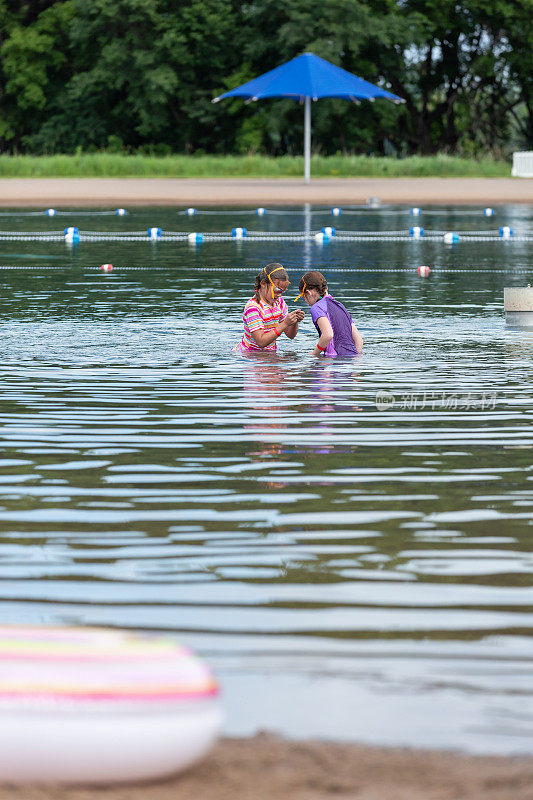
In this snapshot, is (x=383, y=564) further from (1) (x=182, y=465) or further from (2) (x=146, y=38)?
(2) (x=146, y=38)

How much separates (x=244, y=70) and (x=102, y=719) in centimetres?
5821

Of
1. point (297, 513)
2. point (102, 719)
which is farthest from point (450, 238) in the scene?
point (102, 719)

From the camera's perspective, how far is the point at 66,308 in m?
17.5

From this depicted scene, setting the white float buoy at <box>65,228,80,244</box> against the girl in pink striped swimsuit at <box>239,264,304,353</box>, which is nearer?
the girl in pink striped swimsuit at <box>239,264,304,353</box>

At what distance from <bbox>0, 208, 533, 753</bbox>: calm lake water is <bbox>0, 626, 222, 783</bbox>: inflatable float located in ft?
1.69

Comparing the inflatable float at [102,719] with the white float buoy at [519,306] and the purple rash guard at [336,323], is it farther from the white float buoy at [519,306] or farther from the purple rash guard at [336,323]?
the white float buoy at [519,306]

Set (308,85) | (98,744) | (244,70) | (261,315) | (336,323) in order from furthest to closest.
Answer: (244,70) → (308,85) → (261,315) → (336,323) → (98,744)

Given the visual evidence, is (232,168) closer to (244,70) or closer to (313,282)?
(244,70)

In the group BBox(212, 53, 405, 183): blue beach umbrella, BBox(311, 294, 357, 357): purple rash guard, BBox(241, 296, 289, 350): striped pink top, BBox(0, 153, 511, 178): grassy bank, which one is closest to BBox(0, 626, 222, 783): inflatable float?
BBox(311, 294, 357, 357): purple rash guard

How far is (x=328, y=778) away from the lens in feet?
13.8

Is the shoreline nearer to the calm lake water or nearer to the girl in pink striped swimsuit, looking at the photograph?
the calm lake water

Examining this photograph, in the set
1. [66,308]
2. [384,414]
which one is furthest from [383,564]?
[66,308]

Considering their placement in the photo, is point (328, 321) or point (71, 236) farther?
point (71, 236)

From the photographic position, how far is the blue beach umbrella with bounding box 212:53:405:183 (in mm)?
43906
